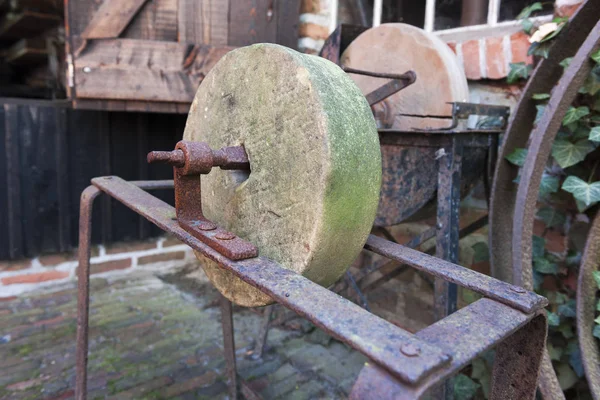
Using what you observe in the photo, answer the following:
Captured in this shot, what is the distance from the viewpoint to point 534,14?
6.68 feet

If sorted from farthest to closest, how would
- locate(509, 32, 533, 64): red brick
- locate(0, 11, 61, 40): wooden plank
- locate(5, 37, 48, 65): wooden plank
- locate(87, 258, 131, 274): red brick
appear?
locate(5, 37, 48, 65): wooden plank → locate(0, 11, 61, 40): wooden plank → locate(87, 258, 131, 274): red brick → locate(509, 32, 533, 64): red brick

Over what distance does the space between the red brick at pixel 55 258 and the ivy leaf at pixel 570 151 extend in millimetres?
2784

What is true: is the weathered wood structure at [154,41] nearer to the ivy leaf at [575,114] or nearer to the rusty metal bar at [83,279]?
the rusty metal bar at [83,279]

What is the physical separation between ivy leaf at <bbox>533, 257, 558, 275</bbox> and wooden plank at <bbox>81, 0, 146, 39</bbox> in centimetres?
224

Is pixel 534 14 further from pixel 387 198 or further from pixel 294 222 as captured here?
pixel 294 222

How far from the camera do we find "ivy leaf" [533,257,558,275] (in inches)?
71.8

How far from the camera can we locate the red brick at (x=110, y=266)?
3.06 m

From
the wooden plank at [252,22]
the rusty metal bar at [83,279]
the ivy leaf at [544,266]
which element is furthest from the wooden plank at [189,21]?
the ivy leaf at [544,266]

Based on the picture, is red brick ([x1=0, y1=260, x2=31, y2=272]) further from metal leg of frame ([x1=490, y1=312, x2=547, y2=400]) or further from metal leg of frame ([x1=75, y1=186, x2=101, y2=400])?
metal leg of frame ([x1=490, y1=312, x2=547, y2=400])

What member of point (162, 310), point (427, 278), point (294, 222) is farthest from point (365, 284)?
point (294, 222)

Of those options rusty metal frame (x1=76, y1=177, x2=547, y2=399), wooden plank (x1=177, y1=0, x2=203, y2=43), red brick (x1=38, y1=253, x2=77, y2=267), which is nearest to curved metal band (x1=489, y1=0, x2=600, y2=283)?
rusty metal frame (x1=76, y1=177, x2=547, y2=399)

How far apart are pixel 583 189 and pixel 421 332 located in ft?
3.96

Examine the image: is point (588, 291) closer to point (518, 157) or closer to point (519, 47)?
point (518, 157)

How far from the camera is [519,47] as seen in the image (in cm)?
200
